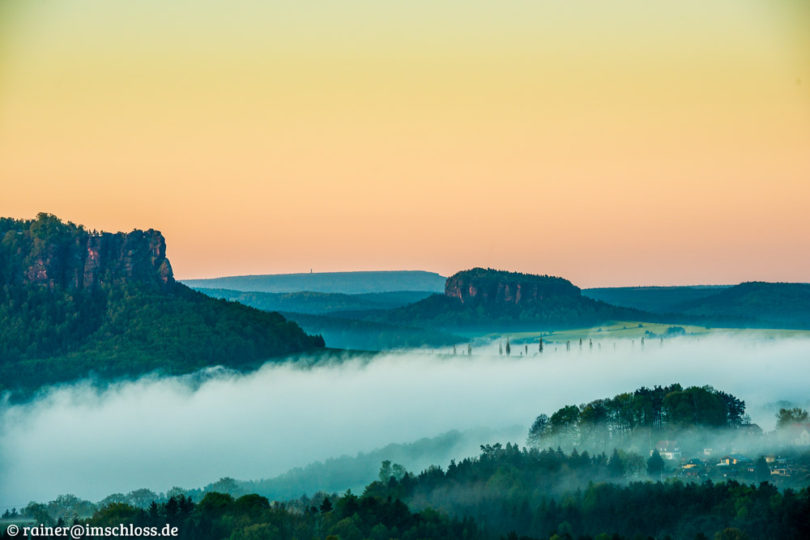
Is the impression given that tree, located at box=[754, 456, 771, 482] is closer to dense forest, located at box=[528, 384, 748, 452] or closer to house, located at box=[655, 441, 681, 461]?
house, located at box=[655, 441, 681, 461]

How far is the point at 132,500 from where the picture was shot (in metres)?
194

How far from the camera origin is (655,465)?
16512 cm

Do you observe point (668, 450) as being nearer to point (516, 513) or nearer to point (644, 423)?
point (644, 423)

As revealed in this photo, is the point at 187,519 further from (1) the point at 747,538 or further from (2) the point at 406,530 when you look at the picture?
(1) the point at 747,538

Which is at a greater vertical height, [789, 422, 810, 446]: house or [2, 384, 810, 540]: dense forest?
[789, 422, 810, 446]: house

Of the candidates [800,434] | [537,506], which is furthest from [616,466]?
[800,434]

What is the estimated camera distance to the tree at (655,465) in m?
164

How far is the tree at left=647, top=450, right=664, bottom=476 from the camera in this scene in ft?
536

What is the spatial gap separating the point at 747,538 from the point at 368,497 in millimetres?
41518

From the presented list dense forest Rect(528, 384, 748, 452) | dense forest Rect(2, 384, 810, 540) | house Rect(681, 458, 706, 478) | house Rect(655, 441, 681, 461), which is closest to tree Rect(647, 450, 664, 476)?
dense forest Rect(2, 384, 810, 540)

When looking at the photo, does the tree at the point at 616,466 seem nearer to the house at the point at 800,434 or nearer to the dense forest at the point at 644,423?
the dense forest at the point at 644,423

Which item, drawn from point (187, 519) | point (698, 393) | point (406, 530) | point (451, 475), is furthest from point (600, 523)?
point (698, 393)

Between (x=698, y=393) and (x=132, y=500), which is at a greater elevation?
(x=698, y=393)

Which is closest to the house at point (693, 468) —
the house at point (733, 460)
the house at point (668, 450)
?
the house at point (733, 460)
